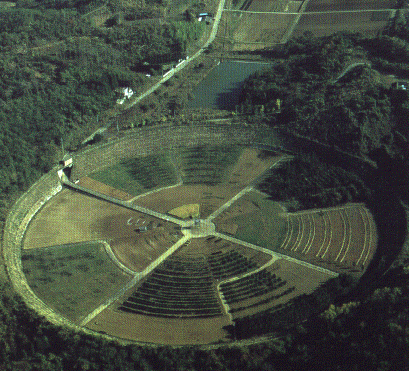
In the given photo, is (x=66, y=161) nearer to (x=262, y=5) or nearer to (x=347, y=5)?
(x=262, y=5)

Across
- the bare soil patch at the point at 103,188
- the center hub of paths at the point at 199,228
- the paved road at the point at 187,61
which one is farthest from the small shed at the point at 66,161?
the center hub of paths at the point at 199,228

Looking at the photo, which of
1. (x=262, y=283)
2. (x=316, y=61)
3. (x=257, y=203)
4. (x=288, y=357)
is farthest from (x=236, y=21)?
(x=288, y=357)

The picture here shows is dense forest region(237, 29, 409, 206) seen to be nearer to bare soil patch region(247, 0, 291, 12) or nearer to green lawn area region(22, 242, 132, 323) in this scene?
bare soil patch region(247, 0, 291, 12)

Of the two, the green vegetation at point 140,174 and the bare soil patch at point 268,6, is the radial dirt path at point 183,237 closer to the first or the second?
the green vegetation at point 140,174

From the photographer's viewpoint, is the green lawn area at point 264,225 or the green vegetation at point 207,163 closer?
the green lawn area at point 264,225

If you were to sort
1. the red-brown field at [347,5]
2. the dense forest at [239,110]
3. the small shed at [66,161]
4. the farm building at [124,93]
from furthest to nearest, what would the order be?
the red-brown field at [347,5] < the farm building at [124,93] < the small shed at [66,161] < the dense forest at [239,110]
